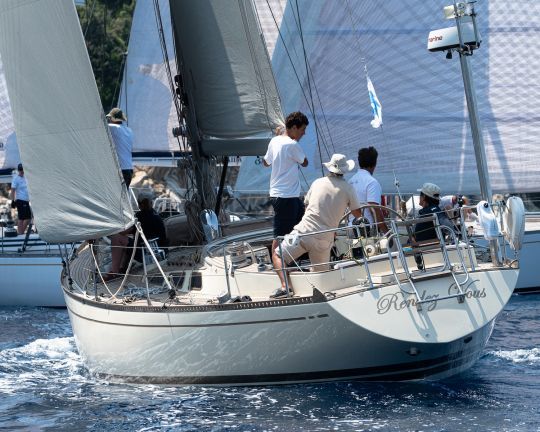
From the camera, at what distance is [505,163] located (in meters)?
16.8

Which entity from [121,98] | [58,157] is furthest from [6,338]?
[121,98]

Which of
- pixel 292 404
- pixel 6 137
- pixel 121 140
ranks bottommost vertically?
pixel 292 404

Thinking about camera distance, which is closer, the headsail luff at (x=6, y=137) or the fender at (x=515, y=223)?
the fender at (x=515, y=223)

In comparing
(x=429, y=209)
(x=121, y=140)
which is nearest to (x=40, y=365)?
(x=121, y=140)

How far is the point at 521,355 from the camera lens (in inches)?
440

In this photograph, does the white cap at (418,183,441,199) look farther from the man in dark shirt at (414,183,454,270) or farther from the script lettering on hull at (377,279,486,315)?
the script lettering on hull at (377,279,486,315)

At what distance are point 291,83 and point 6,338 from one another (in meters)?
5.82

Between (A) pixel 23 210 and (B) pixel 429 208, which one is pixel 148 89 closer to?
(A) pixel 23 210

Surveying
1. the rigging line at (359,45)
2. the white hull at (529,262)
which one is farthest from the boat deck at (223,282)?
the white hull at (529,262)

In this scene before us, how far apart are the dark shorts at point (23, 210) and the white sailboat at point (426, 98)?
5.04 metres

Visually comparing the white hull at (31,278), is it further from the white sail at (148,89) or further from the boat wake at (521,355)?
the boat wake at (521,355)

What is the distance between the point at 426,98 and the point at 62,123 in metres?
7.18

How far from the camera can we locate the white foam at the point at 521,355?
1090 cm

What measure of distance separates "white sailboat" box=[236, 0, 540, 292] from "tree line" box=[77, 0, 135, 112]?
54.3 feet
